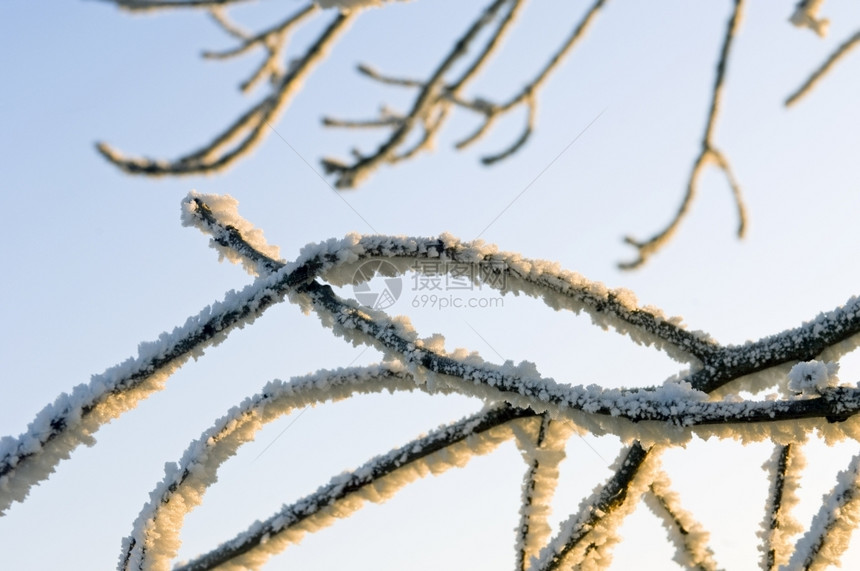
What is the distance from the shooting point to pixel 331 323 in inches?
50.1

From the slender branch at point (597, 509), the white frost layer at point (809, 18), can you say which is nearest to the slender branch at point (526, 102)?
the white frost layer at point (809, 18)

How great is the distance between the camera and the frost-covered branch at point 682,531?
63.9 inches

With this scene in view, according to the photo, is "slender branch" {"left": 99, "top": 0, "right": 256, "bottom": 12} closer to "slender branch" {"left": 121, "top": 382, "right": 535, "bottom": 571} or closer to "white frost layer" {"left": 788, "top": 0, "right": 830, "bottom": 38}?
"slender branch" {"left": 121, "top": 382, "right": 535, "bottom": 571}

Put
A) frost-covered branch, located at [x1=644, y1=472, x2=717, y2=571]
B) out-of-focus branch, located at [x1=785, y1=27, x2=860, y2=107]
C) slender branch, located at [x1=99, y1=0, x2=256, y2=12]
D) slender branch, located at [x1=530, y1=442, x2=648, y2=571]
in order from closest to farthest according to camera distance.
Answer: slender branch, located at [x1=99, y1=0, x2=256, y2=12] → slender branch, located at [x1=530, y1=442, x2=648, y2=571] → out-of-focus branch, located at [x1=785, y1=27, x2=860, y2=107] → frost-covered branch, located at [x1=644, y1=472, x2=717, y2=571]

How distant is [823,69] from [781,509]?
994mm

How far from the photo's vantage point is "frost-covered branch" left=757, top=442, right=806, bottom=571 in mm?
1538

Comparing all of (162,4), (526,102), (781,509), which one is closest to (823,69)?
(526,102)

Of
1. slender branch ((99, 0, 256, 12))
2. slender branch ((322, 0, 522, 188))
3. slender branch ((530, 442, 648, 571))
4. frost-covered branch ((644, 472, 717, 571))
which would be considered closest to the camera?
slender branch ((99, 0, 256, 12))

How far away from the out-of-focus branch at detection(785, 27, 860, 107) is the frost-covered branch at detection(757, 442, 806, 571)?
0.78m

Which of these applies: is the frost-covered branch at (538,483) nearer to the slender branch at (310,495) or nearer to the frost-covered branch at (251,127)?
the slender branch at (310,495)

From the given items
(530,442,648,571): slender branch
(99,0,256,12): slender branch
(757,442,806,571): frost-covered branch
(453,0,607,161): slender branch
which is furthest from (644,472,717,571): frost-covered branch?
(99,0,256,12): slender branch

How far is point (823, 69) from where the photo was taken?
150 cm

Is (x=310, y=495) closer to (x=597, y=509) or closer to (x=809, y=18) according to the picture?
(x=597, y=509)

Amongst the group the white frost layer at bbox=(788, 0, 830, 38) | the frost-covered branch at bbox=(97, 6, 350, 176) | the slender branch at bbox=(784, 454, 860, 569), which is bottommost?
the slender branch at bbox=(784, 454, 860, 569)
